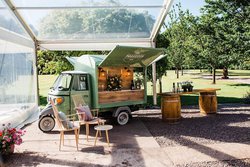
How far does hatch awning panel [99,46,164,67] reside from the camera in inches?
348

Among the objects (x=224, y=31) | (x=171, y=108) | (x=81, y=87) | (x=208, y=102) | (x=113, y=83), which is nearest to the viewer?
(x=81, y=87)

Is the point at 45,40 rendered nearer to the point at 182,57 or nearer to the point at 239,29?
the point at 239,29

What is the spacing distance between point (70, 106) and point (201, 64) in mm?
19280

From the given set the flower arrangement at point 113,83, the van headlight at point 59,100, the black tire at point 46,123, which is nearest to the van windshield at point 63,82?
the van headlight at point 59,100

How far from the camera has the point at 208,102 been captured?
11.1 meters

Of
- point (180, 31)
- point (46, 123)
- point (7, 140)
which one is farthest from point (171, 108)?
point (180, 31)

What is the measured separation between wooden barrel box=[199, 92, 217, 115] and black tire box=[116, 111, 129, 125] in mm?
3360

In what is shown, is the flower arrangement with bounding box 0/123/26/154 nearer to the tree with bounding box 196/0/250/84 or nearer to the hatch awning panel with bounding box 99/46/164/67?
the hatch awning panel with bounding box 99/46/164/67

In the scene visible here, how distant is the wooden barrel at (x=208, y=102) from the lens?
11.0 meters

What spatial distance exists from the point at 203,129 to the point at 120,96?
300 centimetres

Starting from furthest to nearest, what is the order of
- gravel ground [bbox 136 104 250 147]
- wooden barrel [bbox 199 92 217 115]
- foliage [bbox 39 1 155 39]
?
wooden barrel [bbox 199 92 217 115] < foliage [bbox 39 1 155 39] < gravel ground [bbox 136 104 250 147]

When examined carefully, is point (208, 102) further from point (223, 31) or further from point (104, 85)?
point (223, 31)

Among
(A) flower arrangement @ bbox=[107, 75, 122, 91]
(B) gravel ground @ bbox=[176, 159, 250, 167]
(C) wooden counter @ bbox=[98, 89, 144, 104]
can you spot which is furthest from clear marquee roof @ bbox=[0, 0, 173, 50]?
(B) gravel ground @ bbox=[176, 159, 250, 167]

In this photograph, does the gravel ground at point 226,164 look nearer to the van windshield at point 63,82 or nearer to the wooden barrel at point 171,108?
the wooden barrel at point 171,108
